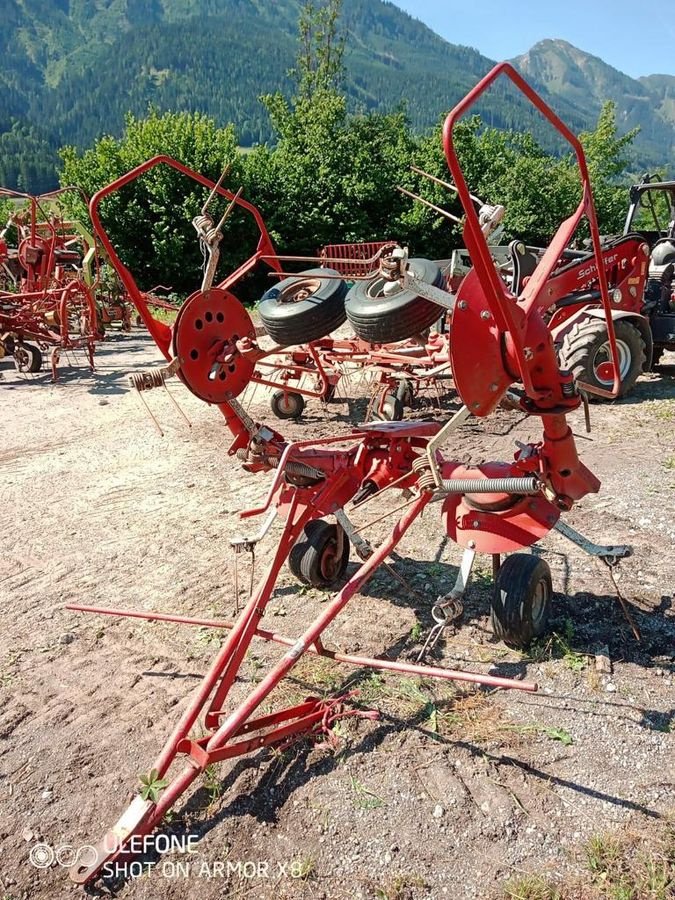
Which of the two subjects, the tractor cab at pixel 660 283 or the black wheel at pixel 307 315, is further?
the tractor cab at pixel 660 283

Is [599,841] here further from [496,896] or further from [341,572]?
[341,572]

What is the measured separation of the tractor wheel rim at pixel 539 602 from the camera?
11.8 feet

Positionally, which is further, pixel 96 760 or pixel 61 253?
pixel 61 253

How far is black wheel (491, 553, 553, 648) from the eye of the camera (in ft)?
11.3

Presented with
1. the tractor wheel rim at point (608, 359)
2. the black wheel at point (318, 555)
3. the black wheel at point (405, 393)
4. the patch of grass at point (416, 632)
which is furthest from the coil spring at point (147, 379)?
the tractor wheel rim at point (608, 359)

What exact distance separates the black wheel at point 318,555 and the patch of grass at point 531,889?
2229mm

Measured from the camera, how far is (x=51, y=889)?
242 centimetres

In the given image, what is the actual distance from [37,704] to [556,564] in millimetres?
3391

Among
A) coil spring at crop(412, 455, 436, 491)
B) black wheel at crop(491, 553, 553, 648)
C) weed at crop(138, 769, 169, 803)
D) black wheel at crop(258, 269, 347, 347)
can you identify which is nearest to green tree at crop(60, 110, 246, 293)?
black wheel at crop(258, 269, 347, 347)

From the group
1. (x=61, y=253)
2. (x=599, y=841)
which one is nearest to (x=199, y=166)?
(x=61, y=253)

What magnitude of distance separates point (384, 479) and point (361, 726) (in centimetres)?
143

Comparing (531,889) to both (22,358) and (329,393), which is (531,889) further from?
(22,358)

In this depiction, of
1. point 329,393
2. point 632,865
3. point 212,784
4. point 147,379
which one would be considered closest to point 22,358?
point 329,393

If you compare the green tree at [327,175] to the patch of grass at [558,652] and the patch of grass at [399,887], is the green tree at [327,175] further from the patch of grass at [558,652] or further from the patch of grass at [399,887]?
the patch of grass at [399,887]
